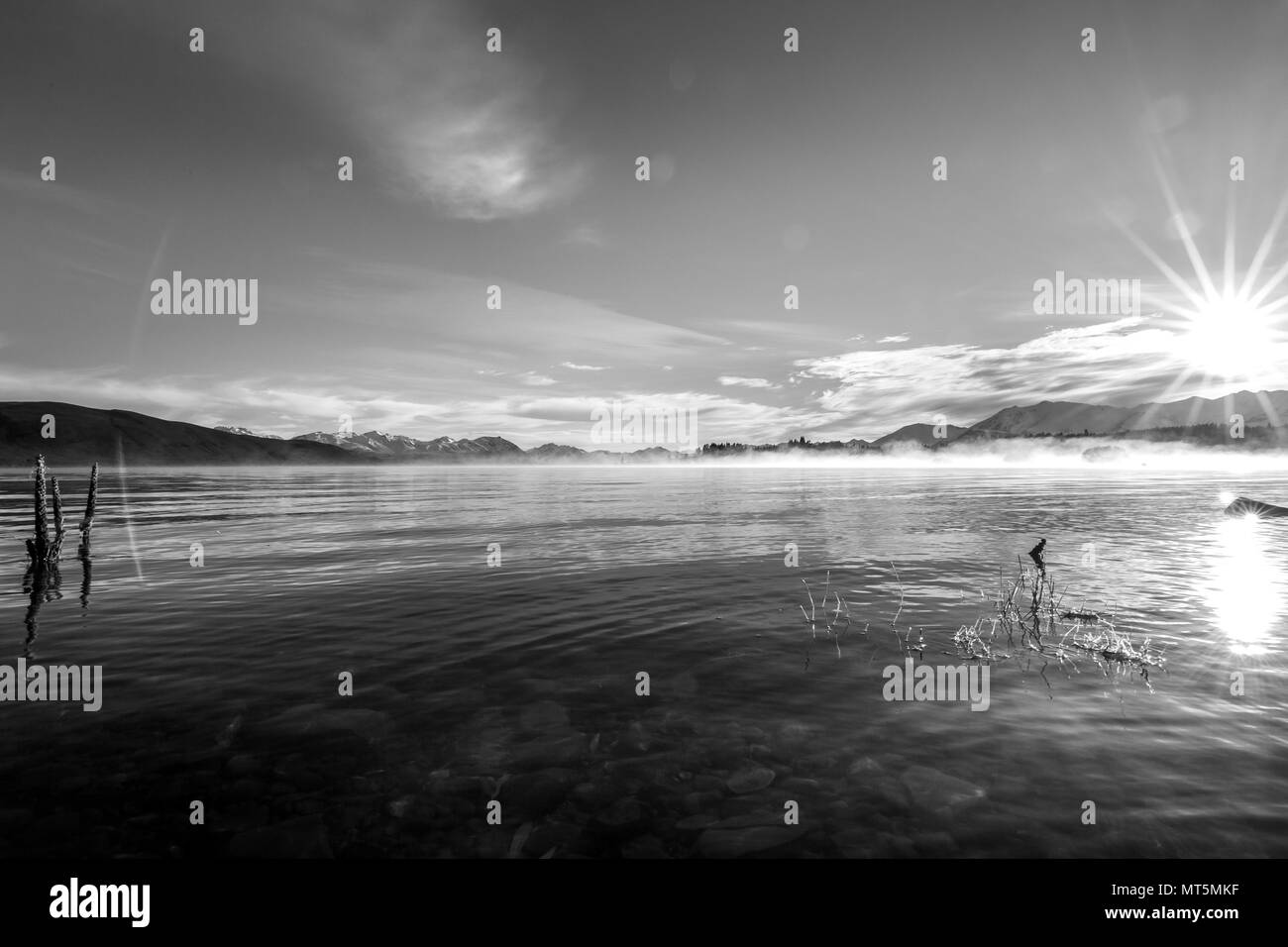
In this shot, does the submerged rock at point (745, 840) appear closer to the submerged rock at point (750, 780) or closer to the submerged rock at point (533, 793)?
the submerged rock at point (750, 780)

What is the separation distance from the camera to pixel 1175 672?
44.0 feet

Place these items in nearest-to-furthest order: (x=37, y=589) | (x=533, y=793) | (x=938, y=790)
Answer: (x=938, y=790)
(x=533, y=793)
(x=37, y=589)

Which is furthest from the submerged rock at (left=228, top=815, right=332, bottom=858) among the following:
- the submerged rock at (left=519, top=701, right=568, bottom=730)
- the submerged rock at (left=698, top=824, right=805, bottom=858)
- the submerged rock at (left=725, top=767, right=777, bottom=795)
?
the submerged rock at (left=725, top=767, right=777, bottom=795)

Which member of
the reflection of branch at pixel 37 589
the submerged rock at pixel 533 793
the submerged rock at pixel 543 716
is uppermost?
Answer: the reflection of branch at pixel 37 589

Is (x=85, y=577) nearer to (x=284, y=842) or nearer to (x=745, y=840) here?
(x=284, y=842)

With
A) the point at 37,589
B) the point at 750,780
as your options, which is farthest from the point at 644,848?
the point at 37,589

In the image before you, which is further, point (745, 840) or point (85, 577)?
point (85, 577)

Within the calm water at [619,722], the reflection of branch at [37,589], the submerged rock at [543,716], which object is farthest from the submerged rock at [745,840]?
the reflection of branch at [37,589]

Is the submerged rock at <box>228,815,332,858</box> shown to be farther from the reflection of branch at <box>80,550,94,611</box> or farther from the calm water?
the reflection of branch at <box>80,550,94,611</box>

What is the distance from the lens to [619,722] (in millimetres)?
11586

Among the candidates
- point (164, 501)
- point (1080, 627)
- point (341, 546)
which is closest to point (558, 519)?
point (341, 546)

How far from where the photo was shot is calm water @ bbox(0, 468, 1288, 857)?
816cm

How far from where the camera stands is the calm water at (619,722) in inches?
321
